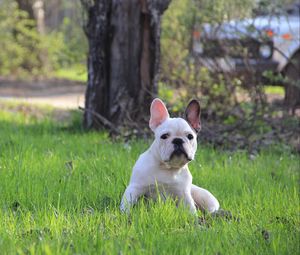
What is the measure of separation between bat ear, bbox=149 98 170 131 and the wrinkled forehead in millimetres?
123

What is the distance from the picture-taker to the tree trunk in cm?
767

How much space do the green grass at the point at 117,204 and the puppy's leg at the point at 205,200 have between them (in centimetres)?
14

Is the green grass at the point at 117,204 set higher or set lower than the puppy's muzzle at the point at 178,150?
lower

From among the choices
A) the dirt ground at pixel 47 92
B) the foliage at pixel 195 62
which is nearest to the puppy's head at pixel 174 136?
the foliage at pixel 195 62

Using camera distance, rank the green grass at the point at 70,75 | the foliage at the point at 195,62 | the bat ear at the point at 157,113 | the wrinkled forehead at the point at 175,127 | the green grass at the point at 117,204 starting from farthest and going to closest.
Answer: the green grass at the point at 70,75
the foliage at the point at 195,62
the bat ear at the point at 157,113
the wrinkled forehead at the point at 175,127
the green grass at the point at 117,204

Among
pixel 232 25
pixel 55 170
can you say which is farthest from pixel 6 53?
pixel 55 170

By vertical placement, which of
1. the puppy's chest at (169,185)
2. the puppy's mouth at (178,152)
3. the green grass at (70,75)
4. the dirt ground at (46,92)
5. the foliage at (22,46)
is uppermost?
the puppy's mouth at (178,152)

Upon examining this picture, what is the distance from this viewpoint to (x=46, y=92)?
46.5ft

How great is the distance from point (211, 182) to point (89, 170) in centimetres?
100

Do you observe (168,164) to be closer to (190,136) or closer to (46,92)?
(190,136)

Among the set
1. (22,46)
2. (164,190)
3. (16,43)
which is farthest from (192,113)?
(22,46)

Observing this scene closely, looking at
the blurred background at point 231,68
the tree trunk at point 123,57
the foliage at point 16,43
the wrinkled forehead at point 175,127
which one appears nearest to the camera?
the wrinkled forehead at point 175,127

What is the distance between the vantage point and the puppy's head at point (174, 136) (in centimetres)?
411

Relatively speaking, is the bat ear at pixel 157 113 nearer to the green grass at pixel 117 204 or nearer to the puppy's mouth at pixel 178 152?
the puppy's mouth at pixel 178 152
